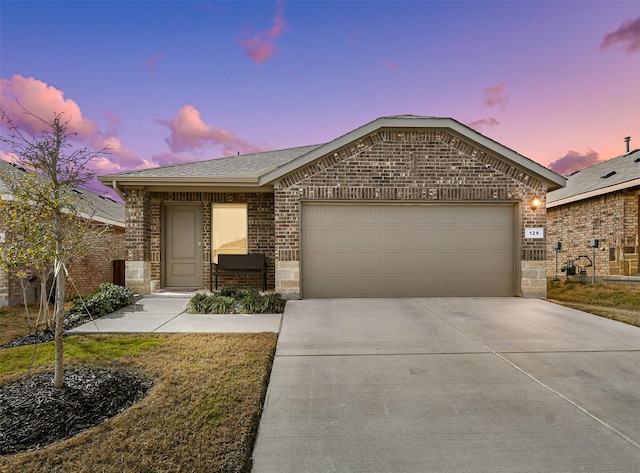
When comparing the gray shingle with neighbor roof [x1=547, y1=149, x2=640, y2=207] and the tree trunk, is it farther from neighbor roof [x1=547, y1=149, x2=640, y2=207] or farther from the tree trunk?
neighbor roof [x1=547, y1=149, x2=640, y2=207]

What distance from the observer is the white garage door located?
7.76 m

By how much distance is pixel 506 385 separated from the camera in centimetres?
309

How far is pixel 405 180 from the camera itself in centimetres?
762

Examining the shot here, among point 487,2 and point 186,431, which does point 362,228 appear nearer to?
point 186,431

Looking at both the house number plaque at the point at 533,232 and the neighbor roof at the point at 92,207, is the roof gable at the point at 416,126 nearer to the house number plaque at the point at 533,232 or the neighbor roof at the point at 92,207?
the house number plaque at the point at 533,232

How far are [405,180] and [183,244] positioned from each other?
21.4 feet

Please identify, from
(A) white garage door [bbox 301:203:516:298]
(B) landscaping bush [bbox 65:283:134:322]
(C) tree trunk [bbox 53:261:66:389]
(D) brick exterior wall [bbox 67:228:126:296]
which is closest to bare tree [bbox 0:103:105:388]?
(C) tree trunk [bbox 53:261:66:389]

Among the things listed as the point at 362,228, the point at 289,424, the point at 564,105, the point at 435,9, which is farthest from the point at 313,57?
the point at 289,424

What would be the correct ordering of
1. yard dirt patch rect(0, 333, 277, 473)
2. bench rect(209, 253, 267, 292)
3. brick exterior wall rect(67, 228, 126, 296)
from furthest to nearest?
1. brick exterior wall rect(67, 228, 126, 296)
2. bench rect(209, 253, 267, 292)
3. yard dirt patch rect(0, 333, 277, 473)

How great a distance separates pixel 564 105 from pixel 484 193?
7.52m

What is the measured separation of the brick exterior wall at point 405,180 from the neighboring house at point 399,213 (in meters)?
0.02

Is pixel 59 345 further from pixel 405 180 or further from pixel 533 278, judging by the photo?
pixel 533 278

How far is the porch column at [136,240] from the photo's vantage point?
8125 mm

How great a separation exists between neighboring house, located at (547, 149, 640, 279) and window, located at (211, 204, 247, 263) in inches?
466
